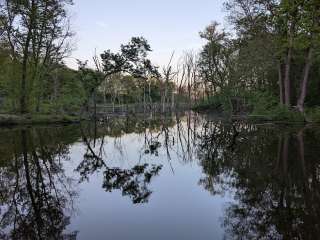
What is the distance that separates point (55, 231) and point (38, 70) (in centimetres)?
3112

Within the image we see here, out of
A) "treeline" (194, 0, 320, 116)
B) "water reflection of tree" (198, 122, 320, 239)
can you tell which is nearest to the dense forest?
"treeline" (194, 0, 320, 116)

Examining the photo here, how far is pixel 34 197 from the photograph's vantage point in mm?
6691

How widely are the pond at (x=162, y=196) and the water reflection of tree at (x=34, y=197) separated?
13mm

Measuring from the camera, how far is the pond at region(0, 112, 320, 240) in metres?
4.93

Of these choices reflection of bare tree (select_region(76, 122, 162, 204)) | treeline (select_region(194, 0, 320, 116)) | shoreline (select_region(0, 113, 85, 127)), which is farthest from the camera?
shoreline (select_region(0, 113, 85, 127))

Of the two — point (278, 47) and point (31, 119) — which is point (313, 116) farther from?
point (31, 119)

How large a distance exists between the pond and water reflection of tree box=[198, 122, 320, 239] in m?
0.02

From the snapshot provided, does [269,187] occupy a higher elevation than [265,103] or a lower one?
lower

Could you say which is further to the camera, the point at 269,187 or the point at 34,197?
the point at 269,187

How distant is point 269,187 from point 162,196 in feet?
7.23

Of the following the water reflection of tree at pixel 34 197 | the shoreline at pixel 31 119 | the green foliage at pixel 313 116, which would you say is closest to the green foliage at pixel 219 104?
the green foliage at pixel 313 116

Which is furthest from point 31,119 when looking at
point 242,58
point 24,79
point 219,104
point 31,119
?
point 219,104

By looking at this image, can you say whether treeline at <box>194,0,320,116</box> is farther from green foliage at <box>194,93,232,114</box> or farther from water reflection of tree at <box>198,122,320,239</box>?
water reflection of tree at <box>198,122,320,239</box>

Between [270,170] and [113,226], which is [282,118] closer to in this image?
[270,170]
